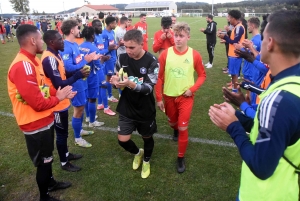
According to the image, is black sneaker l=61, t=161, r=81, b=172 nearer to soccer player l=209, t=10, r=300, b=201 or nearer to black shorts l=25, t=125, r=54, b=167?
black shorts l=25, t=125, r=54, b=167

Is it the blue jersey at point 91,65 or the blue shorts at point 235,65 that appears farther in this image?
the blue shorts at point 235,65

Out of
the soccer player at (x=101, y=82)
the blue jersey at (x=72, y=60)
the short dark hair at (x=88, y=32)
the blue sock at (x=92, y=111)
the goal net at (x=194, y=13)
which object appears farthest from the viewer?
the goal net at (x=194, y=13)

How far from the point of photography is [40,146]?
2857 mm

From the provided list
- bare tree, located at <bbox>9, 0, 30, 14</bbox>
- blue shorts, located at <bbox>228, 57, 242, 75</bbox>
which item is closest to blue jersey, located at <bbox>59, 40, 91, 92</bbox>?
blue shorts, located at <bbox>228, 57, 242, 75</bbox>

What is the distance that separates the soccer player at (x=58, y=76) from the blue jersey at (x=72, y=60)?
0.51 meters

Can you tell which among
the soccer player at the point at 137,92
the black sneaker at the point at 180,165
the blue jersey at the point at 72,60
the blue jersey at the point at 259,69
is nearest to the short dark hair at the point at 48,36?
the blue jersey at the point at 72,60

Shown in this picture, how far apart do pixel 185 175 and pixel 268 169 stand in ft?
8.49

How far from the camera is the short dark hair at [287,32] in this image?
1417 millimetres

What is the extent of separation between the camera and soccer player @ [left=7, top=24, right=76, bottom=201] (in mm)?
2582

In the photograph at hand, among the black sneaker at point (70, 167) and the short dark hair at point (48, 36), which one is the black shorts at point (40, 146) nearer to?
the black sneaker at point (70, 167)

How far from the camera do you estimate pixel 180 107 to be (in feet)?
12.9

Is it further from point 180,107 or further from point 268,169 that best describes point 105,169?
point 268,169

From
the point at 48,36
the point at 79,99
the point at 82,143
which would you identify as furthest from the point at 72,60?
the point at 82,143

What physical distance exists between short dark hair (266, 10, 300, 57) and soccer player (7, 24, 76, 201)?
2.33m
